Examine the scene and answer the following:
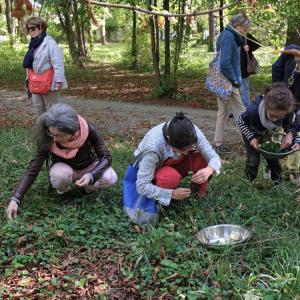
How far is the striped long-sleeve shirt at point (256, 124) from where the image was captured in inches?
162

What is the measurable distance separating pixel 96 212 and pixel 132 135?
330cm

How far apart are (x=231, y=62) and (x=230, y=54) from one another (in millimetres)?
101

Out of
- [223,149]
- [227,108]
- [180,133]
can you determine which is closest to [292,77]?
[227,108]

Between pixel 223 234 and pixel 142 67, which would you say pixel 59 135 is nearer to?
pixel 223 234

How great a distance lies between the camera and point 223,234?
3.40 metres

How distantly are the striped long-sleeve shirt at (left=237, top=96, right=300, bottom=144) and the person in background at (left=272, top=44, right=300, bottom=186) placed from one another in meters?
0.17

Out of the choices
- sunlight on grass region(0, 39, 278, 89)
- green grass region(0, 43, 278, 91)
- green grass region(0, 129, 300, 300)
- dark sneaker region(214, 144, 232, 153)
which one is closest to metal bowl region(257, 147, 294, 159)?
green grass region(0, 129, 300, 300)

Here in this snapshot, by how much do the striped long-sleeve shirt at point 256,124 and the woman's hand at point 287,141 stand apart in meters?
0.06

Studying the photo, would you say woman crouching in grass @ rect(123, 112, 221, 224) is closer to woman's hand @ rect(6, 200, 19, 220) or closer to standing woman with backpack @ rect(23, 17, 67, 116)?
woman's hand @ rect(6, 200, 19, 220)

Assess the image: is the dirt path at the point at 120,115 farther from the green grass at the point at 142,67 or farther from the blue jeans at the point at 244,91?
the green grass at the point at 142,67

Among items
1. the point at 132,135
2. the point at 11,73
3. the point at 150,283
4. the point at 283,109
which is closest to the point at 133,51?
the point at 11,73

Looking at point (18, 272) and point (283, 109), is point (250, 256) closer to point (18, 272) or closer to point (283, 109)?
point (283, 109)

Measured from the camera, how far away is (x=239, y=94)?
19.1ft

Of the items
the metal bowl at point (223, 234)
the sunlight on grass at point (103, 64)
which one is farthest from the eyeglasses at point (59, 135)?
the sunlight on grass at point (103, 64)
